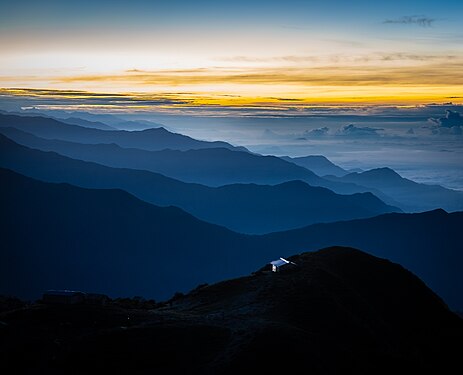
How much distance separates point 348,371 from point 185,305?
78.8ft

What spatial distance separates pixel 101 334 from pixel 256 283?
2740cm

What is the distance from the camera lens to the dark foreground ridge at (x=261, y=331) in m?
46.0

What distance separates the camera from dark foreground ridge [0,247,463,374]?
1811 inches

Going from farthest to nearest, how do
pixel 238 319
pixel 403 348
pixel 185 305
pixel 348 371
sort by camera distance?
pixel 185 305, pixel 403 348, pixel 238 319, pixel 348 371

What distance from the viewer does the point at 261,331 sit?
5069 cm

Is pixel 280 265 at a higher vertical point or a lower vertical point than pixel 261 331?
lower

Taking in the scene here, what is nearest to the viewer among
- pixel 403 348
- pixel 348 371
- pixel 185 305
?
pixel 348 371

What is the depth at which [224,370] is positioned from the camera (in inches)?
1756

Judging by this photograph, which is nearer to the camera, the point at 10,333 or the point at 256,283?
the point at 10,333

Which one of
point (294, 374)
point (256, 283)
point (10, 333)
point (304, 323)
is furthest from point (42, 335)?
point (256, 283)

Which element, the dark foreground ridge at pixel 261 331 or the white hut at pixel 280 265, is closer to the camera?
the dark foreground ridge at pixel 261 331

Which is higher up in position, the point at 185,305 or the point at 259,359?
the point at 259,359

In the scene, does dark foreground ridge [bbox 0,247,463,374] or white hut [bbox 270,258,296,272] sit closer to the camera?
dark foreground ridge [bbox 0,247,463,374]

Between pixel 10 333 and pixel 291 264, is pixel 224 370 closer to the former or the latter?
pixel 10 333
